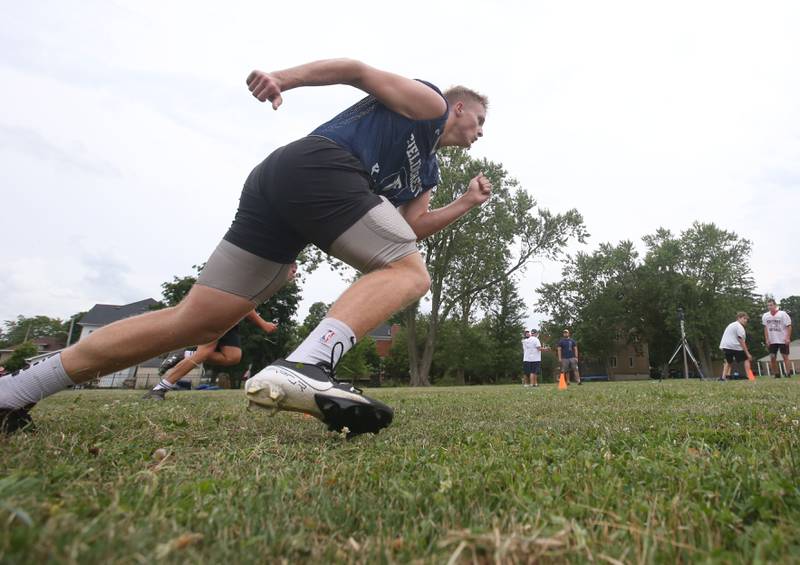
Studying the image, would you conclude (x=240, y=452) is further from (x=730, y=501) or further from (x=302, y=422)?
(x=730, y=501)

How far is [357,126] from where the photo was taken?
2.69 m

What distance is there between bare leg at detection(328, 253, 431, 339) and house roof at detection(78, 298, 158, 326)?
71999 mm

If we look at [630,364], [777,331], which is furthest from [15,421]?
[630,364]

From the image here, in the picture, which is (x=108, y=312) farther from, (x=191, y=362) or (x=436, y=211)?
(x=436, y=211)

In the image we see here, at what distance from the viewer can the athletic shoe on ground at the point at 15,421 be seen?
242 centimetres

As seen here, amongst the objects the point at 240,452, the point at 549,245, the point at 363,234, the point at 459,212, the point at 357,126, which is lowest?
the point at 240,452

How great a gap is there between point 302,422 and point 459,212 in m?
1.78

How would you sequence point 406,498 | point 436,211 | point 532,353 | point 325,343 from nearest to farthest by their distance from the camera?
point 406,498 < point 325,343 < point 436,211 < point 532,353

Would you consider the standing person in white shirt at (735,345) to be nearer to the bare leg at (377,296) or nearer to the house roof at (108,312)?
the bare leg at (377,296)

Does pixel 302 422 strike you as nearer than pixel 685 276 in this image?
Yes

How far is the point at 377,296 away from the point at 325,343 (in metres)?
0.35

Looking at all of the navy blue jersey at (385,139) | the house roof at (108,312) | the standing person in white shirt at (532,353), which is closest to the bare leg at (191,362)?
the navy blue jersey at (385,139)

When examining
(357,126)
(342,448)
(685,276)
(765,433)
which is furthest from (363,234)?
(685,276)

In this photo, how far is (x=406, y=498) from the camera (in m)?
1.34
